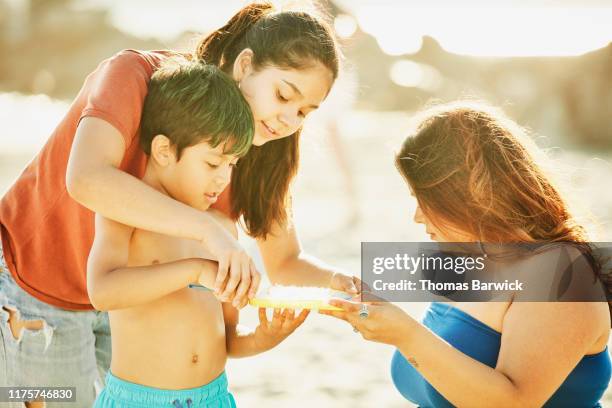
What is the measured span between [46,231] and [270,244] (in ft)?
2.46

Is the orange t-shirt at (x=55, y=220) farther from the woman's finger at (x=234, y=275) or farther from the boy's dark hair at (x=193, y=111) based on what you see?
the woman's finger at (x=234, y=275)

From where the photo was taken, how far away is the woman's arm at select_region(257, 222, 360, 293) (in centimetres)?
271

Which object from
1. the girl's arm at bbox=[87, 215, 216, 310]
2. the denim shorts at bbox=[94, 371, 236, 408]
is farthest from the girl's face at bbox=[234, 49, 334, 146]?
the denim shorts at bbox=[94, 371, 236, 408]

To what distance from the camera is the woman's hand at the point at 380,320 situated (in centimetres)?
204

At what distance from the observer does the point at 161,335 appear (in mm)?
2203

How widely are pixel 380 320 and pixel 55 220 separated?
1069 mm

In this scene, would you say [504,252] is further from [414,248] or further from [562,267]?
[414,248]

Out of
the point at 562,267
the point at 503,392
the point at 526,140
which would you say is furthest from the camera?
Result: the point at 526,140

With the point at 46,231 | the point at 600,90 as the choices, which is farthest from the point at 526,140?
the point at 600,90

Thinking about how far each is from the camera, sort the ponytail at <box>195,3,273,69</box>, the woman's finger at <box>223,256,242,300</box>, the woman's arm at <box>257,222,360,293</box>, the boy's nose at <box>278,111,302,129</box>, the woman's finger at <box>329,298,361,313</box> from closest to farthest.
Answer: the woman's finger at <box>223,256,242,300</box> < the woman's finger at <box>329,298,361,313</box> < the boy's nose at <box>278,111,302,129</box> < the ponytail at <box>195,3,273,69</box> < the woman's arm at <box>257,222,360,293</box>

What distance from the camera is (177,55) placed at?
248cm

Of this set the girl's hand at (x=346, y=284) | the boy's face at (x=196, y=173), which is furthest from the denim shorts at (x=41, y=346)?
the girl's hand at (x=346, y=284)

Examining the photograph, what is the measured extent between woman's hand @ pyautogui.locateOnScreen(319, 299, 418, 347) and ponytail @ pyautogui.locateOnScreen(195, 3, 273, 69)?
966mm

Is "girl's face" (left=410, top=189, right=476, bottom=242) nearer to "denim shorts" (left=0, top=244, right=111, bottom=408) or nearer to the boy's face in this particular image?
the boy's face
